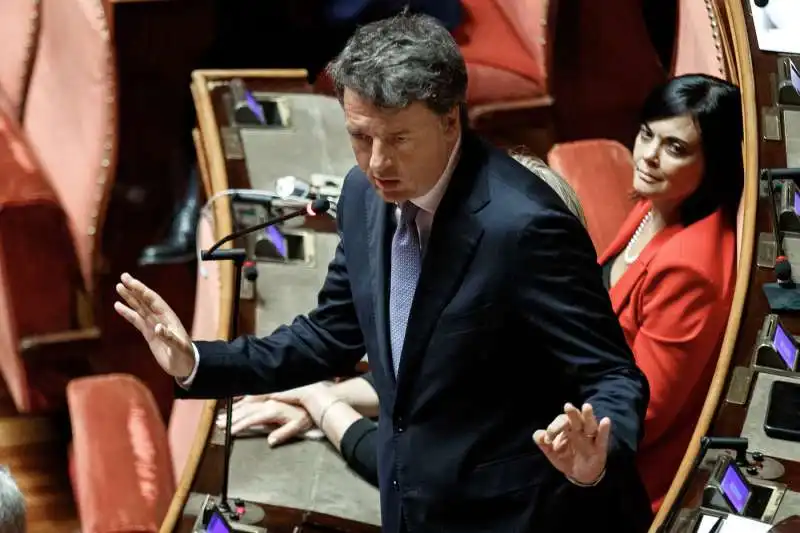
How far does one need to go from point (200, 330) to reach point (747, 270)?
1.13m

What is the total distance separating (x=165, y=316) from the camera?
1473 millimetres

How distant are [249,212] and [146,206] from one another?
1005 millimetres

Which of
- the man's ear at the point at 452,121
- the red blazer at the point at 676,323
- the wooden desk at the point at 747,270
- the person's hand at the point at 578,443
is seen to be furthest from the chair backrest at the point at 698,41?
the person's hand at the point at 578,443

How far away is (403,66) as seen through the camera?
1265 mm

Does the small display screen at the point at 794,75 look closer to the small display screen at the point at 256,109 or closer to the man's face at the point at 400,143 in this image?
the small display screen at the point at 256,109

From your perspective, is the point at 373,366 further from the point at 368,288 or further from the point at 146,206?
the point at 146,206

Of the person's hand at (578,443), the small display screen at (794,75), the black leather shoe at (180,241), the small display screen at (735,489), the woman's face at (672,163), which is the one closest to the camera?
the person's hand at (578,443)

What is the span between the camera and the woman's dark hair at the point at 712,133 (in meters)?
2.05

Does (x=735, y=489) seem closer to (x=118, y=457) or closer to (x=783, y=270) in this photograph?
(x=783, y=270)

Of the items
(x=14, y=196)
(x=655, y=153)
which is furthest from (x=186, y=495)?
(x=14, y=196)

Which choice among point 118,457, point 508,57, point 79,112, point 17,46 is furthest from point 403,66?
point 17,46

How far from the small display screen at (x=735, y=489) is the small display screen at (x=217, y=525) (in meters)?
0.67

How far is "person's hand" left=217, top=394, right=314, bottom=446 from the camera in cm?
199

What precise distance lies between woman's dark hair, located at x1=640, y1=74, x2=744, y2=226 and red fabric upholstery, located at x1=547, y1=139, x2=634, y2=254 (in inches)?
14.3
